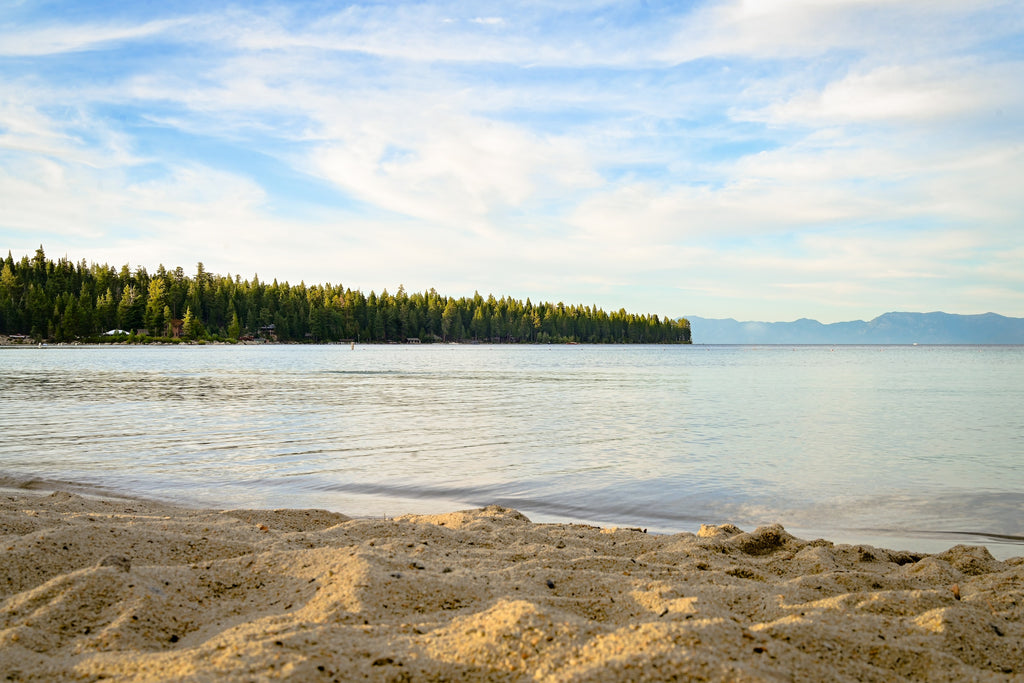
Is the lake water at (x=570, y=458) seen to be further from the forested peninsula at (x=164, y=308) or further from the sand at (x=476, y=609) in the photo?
the forested peninsula at (x=164, y=308)

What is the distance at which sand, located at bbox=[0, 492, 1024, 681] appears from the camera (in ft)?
10.5

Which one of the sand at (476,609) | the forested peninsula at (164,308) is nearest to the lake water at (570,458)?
the sand at (476,609)

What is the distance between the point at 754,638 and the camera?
3424 mm

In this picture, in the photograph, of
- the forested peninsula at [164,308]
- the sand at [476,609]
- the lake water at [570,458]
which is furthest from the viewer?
the forested peninsula at [164,308]

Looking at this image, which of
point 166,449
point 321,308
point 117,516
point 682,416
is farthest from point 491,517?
point 321,308

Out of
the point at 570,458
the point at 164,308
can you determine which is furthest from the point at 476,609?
the point at 164,308

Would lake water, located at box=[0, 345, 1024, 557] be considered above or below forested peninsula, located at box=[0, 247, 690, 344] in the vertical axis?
below

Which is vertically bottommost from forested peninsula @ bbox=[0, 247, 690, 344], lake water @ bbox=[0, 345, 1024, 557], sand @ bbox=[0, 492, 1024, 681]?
lake water @ bbox=[0, 345, 1024, 557]

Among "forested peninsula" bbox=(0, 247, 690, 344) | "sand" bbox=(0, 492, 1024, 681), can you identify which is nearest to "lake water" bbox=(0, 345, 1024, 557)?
"sand" bbox=(0, 492, 1024, 681)

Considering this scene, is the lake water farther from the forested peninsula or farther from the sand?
the forested peninsula

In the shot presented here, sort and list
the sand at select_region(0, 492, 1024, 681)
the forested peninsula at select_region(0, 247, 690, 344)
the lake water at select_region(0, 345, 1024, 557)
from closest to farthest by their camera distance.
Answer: the sand at select_region(0, 492, 1024, 681)
the lake water at select_region(0, 345, 1024, 557)
the forested peninsula at select_region(0, 247, 690, 344)

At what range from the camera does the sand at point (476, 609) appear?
3.21 m

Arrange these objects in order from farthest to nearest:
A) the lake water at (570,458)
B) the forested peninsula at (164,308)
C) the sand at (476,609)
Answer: the forested peninsula at (164,308) < the lake water at (570,458) < the sand at (476,609)

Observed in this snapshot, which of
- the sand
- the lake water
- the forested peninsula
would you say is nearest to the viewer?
the sand
